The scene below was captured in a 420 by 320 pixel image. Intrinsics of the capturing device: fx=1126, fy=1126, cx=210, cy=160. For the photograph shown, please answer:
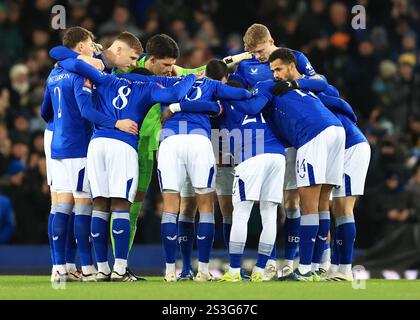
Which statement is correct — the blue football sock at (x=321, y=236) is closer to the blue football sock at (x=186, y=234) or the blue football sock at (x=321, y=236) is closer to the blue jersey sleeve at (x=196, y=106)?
the blue football sock at (x=186, y=234)

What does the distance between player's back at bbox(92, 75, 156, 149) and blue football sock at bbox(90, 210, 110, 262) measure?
715 millimetres

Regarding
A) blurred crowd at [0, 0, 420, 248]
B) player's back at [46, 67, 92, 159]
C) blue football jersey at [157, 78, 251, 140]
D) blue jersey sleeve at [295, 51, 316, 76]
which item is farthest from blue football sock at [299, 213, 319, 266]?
blurred crowd at [0, 0, 420, 248]

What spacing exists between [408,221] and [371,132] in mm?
1784

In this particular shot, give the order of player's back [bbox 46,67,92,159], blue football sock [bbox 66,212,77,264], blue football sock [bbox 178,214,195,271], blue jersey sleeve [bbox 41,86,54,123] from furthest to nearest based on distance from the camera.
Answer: blue football sock [bbox 66,212,77,264], blue football sock [bbox 178,214,195,271], blue jersey sleeve [bbox 41,86,54,123], player's back [bbox 46,67,92,159]

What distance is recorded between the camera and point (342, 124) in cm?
1116

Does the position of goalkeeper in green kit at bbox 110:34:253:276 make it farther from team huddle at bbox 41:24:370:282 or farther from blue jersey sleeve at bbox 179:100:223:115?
blue jersey sleeve at bbox 179:100:223:115

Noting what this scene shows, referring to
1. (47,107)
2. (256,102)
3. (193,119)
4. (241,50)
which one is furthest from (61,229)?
(241,50)

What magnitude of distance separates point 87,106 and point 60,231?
1.26m

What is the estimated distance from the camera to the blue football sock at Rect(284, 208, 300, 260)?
1124 cm

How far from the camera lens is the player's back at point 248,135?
10727 millimetres

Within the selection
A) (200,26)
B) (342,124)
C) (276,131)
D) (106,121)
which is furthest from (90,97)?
(200,26)

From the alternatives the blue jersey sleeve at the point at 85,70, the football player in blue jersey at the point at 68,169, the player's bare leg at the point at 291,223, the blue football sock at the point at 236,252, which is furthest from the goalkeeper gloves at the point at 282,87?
the football player in blue jersey at the point at 68,169

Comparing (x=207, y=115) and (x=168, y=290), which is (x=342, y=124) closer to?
(x=207, y=115)

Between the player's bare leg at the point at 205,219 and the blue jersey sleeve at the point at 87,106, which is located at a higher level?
the blue jersey sleeve at the point at 87,106
